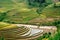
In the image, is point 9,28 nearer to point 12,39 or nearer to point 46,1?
point 12,39

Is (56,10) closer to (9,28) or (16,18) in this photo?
(16,18)

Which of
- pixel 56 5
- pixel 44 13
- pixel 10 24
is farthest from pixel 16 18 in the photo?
pixel 56 5

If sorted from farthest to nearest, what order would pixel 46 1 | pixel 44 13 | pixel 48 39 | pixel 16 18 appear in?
1. pixel 46 1
2. pixel 44 13
3. pixel 16 18
4. pixel 48 39

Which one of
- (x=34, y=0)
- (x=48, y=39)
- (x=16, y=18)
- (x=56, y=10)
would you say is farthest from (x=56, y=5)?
(x=48, y=39)

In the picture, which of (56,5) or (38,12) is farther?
(56,5)

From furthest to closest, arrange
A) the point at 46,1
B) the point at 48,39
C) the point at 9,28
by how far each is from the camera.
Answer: the point at 46,1, the point at 9,28, the point at 48,39

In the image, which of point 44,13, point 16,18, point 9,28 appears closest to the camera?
point 9,28
